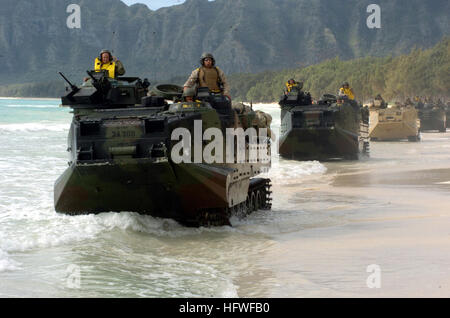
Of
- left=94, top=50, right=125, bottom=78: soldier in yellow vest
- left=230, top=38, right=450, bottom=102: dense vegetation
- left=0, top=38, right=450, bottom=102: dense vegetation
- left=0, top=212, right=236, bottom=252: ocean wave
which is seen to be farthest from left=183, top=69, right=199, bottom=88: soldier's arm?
left=230, top=38, right=450, bottom=102: dense vegetation

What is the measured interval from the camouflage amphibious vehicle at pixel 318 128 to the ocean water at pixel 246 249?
6.86m

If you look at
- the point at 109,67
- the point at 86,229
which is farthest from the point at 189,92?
the point at 86,229

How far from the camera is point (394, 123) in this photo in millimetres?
34719

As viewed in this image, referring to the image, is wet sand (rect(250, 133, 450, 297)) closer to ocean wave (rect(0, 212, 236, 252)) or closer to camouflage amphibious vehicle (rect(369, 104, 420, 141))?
ocean wave (rect(0, 212, 236, 252))

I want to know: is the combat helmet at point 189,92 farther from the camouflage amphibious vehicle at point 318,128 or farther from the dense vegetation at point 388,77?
the dense vegetation at point 388,77

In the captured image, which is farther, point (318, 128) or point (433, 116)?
point (433, 116)

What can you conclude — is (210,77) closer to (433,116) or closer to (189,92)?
(189,92)

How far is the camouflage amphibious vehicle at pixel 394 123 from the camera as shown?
34.6 meters

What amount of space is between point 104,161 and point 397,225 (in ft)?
13.2

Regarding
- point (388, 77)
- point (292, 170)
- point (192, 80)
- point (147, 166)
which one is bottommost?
point (292, 170)

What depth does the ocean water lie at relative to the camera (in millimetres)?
7785

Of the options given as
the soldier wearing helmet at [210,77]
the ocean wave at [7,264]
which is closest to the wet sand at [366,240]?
the soldier wearing helmet at [210,77]

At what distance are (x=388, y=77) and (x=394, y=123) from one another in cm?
8056
